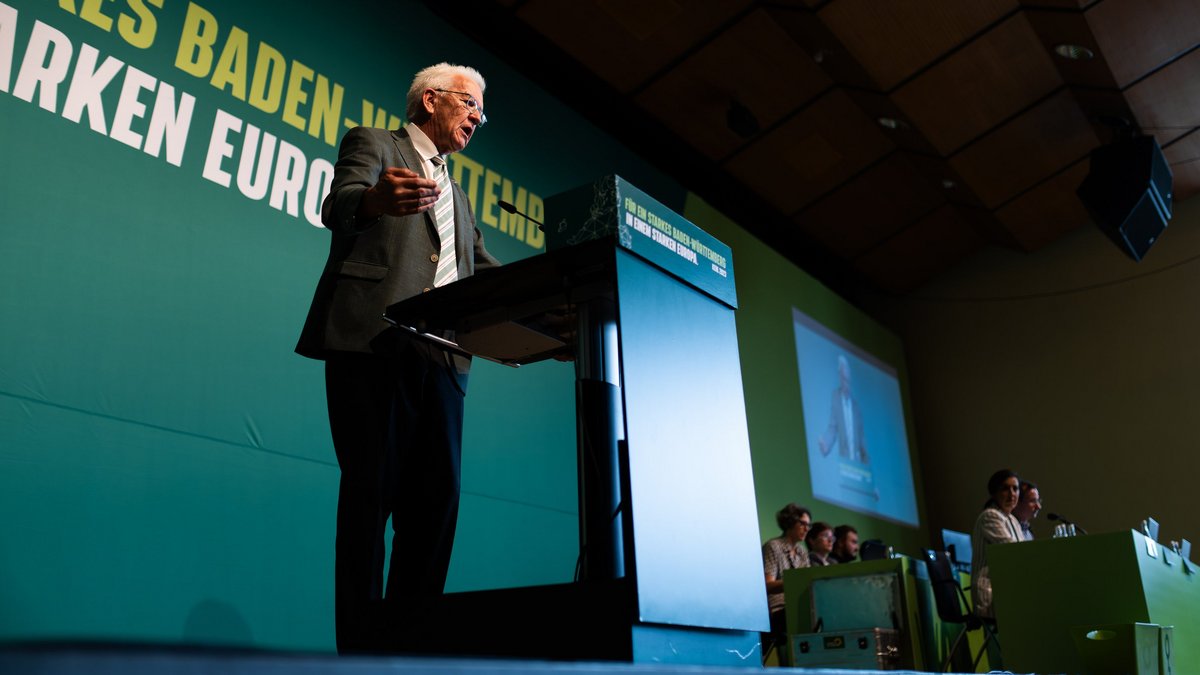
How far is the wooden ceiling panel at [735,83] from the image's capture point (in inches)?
231

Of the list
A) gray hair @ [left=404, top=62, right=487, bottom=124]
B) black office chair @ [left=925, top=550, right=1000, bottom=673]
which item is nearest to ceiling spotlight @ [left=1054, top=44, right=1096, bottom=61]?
black office chair @ [left=925, top=550, right=1000, bottom=673]

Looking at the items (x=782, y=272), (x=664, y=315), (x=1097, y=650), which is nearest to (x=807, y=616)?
(x=1097, y=650)

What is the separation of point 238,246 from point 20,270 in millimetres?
793

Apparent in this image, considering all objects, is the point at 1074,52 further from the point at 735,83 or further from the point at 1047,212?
the point at 1047,212

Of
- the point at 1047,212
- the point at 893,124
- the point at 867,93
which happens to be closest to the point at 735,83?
the point at 867,93

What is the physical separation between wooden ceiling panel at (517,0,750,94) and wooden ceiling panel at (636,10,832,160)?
0.14 meters

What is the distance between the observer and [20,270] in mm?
2865

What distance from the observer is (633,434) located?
1349mm

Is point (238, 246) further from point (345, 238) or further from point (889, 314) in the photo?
point (889, 314)

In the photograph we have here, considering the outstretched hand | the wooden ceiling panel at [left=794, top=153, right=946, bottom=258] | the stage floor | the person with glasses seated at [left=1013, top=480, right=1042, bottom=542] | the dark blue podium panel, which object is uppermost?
the wooden ceiling panel at [left=794, top=153, right=946, bottom=258]

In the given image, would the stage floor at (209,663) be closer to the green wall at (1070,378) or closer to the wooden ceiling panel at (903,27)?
the wooden ceiling panel at (903,27)

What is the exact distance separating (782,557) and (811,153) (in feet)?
10.1

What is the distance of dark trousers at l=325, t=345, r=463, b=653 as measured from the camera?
1.61m

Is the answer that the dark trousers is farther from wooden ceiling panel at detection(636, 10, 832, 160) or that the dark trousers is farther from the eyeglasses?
wooden ceiling panel at detection(636, 10, 832, 160)
